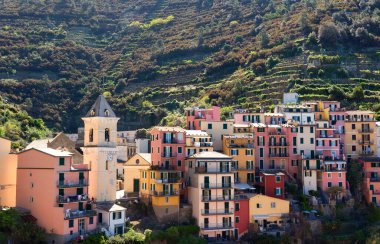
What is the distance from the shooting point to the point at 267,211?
67938mm

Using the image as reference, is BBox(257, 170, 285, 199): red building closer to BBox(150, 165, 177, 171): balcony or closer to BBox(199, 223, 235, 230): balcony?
BBox(199, 223, 235, 230): balcony

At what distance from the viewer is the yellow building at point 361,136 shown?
80.0m

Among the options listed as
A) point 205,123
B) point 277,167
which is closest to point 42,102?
point 205,123

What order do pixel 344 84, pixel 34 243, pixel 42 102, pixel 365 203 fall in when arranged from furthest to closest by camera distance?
pixel 42 102, pixel 344 84, pixel 365 203, pixel 34 243

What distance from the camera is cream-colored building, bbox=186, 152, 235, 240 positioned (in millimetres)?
65625

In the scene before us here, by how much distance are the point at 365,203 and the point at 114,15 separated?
4634 inches

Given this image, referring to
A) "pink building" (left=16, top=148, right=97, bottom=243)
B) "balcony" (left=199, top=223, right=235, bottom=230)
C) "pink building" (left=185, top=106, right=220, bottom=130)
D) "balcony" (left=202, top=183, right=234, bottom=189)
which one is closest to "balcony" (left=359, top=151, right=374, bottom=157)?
"pink building" (left=185, top=106, right=220, bottom=130)

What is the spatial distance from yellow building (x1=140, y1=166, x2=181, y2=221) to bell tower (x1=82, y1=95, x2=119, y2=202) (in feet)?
14.9

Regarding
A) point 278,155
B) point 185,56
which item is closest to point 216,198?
point 278,155

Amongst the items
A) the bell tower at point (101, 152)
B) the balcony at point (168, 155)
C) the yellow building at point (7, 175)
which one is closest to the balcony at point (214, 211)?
the balcony at point (168, 155)

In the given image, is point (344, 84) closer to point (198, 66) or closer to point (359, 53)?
point (359, 53)

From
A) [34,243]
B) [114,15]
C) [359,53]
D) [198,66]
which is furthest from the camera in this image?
[114,15]

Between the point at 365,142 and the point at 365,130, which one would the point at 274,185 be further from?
the point at 365,130

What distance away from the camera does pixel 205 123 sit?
7812 cm
